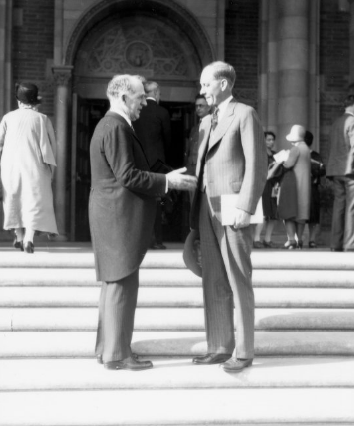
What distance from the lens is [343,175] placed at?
30.0 ft

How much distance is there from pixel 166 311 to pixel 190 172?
11.1 ft

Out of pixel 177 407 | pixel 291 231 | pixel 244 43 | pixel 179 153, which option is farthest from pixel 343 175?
pixel 179 153

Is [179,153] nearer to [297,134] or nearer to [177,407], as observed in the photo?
[297,134]

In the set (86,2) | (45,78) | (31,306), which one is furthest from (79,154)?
(31,306)

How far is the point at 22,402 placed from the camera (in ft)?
15.9

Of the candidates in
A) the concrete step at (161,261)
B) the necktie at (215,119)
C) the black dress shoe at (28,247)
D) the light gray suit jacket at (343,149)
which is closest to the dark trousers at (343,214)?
the light gray suit jacket at (343,149)

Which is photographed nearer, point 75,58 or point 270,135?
point 270,135

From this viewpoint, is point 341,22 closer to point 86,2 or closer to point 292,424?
point 86,2

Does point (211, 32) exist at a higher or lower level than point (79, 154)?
higher

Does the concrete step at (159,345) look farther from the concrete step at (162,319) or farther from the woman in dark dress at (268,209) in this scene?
the woman in dark dress at (268,209)

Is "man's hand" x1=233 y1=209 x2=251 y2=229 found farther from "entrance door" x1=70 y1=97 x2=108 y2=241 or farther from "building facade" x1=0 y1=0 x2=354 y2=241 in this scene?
"entrance door" x1=70 y1=97 x2=108 y2=241

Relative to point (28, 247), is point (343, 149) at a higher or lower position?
higher

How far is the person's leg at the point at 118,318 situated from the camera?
5.11m

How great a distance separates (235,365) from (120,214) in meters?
1.14
